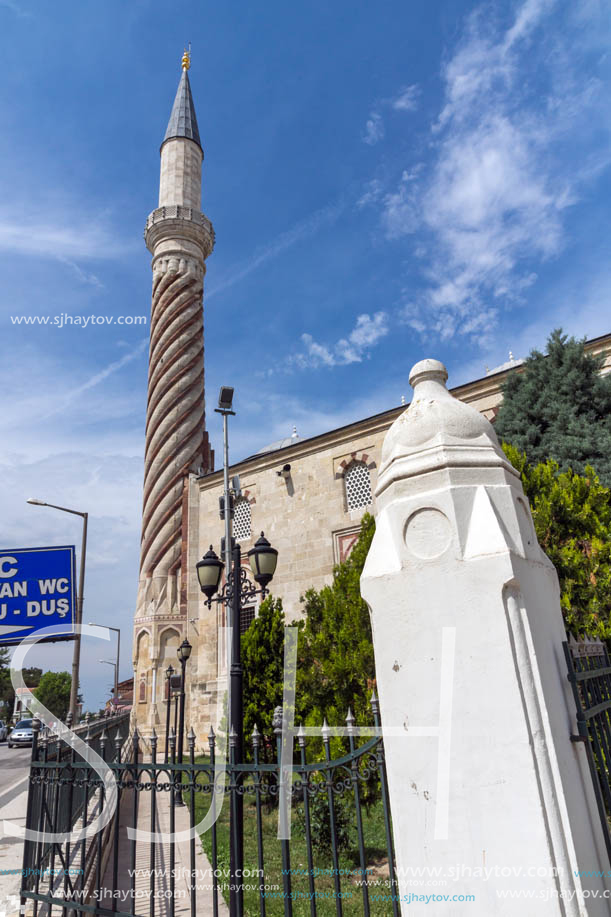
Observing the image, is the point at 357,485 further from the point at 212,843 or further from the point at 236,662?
the point at 212,843

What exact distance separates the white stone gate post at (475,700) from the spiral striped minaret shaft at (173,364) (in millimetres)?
15981

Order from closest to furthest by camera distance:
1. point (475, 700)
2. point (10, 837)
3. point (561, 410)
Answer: point (475, 700)
point (10, 837)
point (561, 410)

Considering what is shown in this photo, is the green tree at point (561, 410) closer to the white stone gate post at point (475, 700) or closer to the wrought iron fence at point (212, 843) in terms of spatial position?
the wrought iron fence at point (212, 843)

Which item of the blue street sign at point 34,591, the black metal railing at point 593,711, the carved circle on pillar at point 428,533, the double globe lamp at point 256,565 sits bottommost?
the black metal railing at point 593,711

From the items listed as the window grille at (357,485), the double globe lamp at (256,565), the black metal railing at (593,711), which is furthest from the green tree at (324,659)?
the black metal railing at (593,711)

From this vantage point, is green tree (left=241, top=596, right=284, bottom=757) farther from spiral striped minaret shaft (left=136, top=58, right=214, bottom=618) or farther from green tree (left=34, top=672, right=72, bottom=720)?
green tree (left=34, top=672, right=72, bottom=720)

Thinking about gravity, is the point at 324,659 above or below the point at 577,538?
below

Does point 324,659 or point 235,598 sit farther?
point 324,659

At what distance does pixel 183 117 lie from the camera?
22562mm

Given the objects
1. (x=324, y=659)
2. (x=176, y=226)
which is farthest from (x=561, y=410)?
(x=176, y=226)

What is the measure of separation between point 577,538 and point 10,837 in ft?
25.7

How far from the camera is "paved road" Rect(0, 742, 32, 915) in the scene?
4.19 meters

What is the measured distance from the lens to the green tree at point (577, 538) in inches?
302

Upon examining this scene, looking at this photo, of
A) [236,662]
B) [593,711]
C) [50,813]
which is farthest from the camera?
[236,662]
